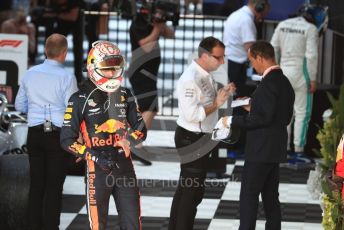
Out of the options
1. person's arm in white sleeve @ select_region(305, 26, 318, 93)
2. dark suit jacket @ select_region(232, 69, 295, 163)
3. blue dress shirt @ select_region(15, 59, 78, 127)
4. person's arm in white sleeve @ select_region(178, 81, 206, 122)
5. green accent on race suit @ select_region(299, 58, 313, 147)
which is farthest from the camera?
green accent on race suit @ select_region(299, 58, 313, 147)

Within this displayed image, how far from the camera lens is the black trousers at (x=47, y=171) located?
761 cm

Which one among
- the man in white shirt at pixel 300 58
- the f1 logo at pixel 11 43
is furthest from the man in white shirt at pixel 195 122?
the man in white shirt at pixel 300 58

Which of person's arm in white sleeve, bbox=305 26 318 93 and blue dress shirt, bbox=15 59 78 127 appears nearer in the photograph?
blue dress shirt, bbox=15 59 78 127

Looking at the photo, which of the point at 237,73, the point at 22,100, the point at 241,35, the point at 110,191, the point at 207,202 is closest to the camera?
the point at 110,191

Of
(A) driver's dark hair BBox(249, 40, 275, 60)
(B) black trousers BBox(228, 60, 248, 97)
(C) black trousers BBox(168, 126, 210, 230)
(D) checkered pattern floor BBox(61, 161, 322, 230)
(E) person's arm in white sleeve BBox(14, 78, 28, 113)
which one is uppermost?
(A) driver's dark hair BBox(249, 40, 275, 60)

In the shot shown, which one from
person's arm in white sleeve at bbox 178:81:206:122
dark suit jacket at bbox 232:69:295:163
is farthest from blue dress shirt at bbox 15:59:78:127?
dark suit jacket at bbox 232:69:295:163

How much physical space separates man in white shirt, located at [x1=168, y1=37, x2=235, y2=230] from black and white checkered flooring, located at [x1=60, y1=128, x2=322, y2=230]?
891mm

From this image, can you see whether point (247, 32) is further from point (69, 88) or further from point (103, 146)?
point (103, 146)

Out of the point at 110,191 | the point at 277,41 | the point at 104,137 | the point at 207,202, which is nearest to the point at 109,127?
the point at 104,137

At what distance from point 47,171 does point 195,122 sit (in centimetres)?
120

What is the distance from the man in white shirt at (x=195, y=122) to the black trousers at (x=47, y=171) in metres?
0.92

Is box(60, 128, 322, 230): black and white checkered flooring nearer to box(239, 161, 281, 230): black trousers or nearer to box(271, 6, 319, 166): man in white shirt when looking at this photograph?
box(271, 6, 319, 166): man in white shirt

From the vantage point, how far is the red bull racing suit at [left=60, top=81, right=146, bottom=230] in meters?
6.63

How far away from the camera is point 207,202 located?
9.54 meters
